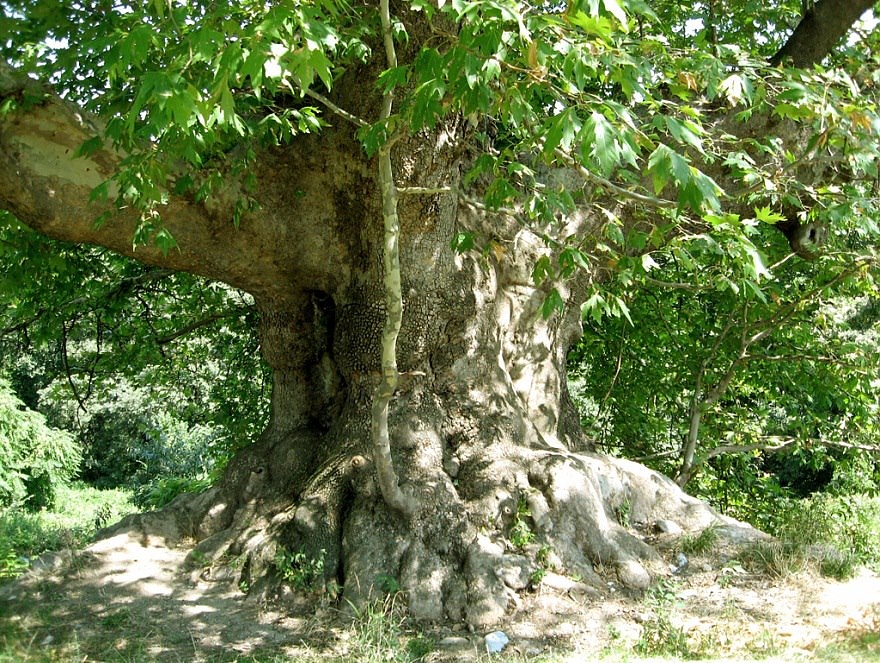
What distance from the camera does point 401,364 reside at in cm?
622

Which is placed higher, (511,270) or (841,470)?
(511,270)

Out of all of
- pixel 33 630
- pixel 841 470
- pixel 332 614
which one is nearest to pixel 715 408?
pixel 841 470

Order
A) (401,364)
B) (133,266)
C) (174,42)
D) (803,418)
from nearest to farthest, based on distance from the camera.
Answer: (174,42) < (401,364) < (133,266) < (803,418)

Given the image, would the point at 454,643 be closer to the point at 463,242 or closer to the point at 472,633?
the point at 472,633

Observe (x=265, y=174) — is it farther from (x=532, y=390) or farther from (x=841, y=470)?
(x=841, y=470)

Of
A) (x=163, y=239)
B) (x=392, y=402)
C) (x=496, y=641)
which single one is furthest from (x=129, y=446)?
(x=496, y=641)

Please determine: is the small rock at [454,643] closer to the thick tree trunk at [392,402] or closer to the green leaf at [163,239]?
the thick tree trunk at [392,402]

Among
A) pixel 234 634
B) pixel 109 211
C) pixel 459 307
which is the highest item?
pixel 109 211

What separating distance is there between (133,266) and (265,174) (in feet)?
11.9

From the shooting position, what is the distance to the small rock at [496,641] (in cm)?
461

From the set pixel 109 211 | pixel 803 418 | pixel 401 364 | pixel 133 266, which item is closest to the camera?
pixel 109 211

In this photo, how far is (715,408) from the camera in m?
9.88

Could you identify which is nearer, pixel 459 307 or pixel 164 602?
pixel 164 602

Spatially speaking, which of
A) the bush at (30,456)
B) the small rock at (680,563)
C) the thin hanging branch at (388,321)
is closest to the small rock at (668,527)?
the small rock at (680,563)
